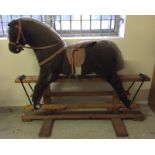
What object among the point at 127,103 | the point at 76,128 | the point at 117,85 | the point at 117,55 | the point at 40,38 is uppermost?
the point at 40,38

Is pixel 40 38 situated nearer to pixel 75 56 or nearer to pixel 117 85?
pixel 75 56

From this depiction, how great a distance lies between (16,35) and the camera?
1.80 metres

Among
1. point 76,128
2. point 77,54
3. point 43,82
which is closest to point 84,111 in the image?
point 76,128

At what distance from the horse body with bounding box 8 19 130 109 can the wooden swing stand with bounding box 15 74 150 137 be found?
0.15m

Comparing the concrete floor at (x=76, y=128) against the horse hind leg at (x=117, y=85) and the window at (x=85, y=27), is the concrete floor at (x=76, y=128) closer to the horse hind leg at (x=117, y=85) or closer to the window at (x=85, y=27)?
the horse hind leg at (x=117, y=85)

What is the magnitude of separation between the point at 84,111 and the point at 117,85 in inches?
21.9

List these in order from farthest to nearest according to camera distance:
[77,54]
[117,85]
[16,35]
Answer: [117,85] < [77,54] < [16,35]

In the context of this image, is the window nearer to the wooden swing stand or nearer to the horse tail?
the horse tail

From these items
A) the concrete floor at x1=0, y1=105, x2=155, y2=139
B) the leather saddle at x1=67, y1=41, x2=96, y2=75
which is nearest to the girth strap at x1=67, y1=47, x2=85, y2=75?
the leather saddle at x1=67, y1=41, x2=96, y2=75

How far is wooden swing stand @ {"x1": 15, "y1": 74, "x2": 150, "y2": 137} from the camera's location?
6.89 ft

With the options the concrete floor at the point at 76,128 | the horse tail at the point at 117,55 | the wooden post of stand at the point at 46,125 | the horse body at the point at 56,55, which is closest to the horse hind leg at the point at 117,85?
the horse body at the point at 56,55

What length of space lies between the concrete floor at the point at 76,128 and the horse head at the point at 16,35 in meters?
0.85

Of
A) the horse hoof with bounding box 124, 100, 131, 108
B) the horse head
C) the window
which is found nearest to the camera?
the horse head
